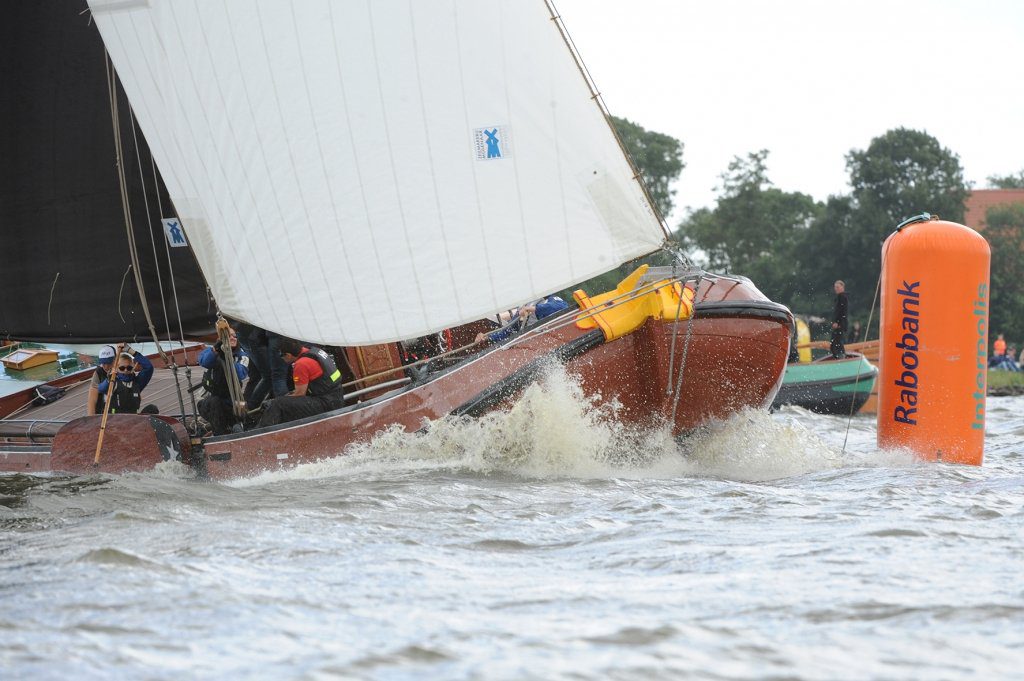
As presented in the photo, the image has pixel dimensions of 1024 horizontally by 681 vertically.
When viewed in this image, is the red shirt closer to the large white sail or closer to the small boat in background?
the large white sail

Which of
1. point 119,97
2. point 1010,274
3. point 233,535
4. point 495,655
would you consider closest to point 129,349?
point 119,97

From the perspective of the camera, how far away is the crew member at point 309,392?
914cm

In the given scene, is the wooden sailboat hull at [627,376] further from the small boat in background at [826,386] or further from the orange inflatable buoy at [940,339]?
the small boat in background at [826,386]

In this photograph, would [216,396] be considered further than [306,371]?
Yes

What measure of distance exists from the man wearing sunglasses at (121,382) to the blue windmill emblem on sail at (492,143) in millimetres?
3868

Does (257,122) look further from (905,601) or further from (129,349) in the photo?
(905,601)

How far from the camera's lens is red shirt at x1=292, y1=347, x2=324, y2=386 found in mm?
9203

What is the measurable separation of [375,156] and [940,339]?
4.13m

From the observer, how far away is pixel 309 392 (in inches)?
364

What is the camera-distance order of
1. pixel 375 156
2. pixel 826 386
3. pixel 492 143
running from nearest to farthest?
pixel 492 143, pixel 375 156, pixel 826 386

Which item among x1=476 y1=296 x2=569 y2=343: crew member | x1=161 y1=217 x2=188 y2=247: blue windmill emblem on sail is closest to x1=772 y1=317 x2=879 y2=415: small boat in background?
x1=476 y1=296 x2=569 y2=343: crew member

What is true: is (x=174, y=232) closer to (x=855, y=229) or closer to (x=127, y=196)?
(x=127, y=196)

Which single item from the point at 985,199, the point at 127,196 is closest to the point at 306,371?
the point at 127,196

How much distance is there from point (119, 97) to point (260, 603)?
7.71 metres
